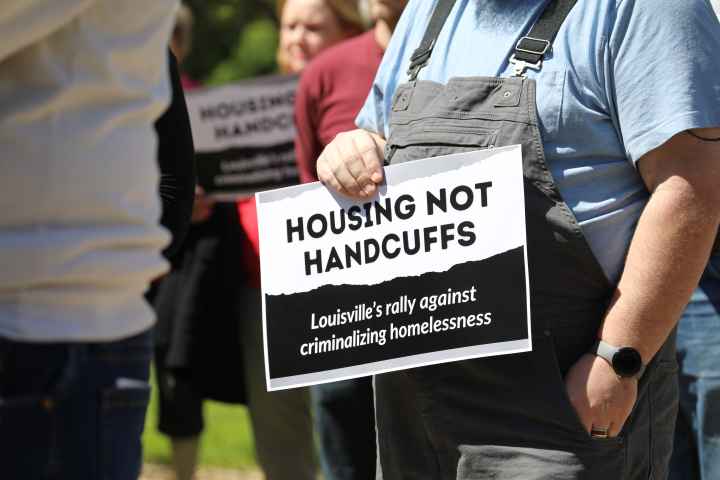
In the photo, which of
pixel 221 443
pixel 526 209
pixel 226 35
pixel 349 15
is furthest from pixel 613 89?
pixel 226 35

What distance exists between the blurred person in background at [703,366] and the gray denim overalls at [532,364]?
61 centimetres

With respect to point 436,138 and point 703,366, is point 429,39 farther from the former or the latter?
point 703,366

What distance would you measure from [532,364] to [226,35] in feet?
51.9

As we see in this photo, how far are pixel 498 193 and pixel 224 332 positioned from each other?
250 centimetres

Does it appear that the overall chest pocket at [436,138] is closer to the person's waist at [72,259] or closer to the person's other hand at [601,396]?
the person's other hand at [601,396]

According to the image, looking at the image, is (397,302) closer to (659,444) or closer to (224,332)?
(659,444)

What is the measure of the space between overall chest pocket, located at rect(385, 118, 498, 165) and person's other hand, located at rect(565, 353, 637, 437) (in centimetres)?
45

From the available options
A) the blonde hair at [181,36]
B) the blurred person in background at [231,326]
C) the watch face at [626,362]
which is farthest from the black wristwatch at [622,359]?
the blonde hair at [181,36]

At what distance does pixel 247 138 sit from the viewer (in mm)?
4617

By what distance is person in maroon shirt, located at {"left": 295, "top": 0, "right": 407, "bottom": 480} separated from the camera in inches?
150

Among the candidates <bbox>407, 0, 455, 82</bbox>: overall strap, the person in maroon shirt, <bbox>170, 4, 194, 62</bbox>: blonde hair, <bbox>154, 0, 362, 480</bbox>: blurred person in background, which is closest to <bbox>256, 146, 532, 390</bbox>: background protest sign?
<bbox>407, 0, 455, 82</bbox>: overall strap

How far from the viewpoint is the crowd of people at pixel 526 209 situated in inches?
64.1

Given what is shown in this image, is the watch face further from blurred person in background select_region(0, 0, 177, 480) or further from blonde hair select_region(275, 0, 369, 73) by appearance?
blonde hair select_region(275, 0, 369, 73)

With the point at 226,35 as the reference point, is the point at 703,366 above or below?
above
